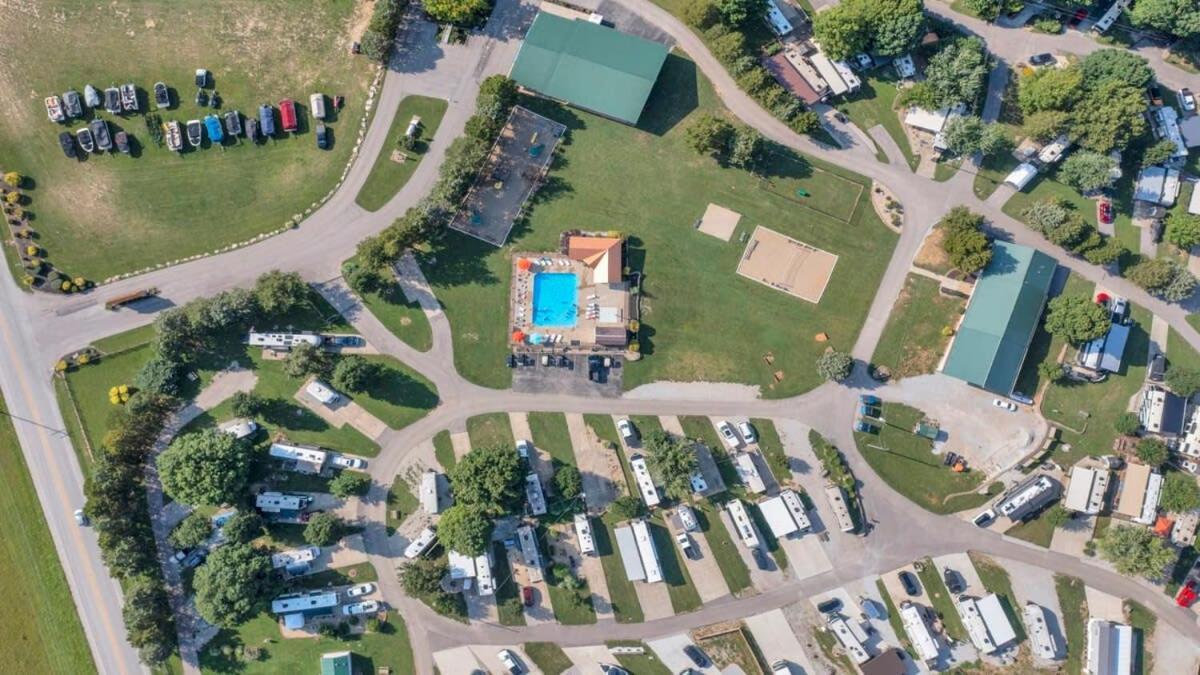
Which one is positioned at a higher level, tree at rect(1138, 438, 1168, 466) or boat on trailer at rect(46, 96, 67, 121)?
boat on trailer at rect(46, 96, 67, 121)

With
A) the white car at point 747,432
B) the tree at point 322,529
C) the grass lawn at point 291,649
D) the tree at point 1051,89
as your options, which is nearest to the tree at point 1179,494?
the tree at point 1051,89

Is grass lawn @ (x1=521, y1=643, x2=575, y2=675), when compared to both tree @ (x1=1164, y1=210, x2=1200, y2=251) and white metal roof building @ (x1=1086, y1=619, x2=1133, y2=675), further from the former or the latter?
tree @ (x1=1164, y1=210, x2=1200, y2=251)

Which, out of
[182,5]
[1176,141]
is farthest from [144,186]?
[1176,141]

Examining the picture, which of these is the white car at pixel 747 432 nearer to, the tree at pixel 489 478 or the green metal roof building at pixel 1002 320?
the green metal roof building at pixel 1002 320

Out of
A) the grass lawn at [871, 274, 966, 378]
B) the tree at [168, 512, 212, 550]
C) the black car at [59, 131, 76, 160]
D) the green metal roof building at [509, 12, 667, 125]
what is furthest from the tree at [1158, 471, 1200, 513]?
the black car at [59, 131, 76, 160]

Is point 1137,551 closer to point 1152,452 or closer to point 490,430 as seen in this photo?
point 1152,452

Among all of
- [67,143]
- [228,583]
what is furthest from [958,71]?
[67,143]
